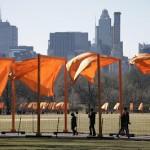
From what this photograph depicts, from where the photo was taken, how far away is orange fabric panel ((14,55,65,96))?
43.5 m

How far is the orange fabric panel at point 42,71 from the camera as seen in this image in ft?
143

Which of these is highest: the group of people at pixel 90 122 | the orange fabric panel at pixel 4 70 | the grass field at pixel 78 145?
the orange fabric panel at pixel 4 70

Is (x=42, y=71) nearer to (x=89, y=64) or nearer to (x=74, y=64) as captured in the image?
(x=74, y=64)

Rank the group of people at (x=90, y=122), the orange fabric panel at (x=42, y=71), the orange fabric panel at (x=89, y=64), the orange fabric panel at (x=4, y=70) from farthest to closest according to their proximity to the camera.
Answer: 1. the orange fabric panel at (x=42, y=71)
2. the orange fabric panel at (x=4, y=70)
3. the orange fabric panel at (x=89, y=64)
4. the group of people at (x=90, y=122)

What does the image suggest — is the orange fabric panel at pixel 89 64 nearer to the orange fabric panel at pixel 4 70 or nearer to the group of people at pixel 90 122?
the group of people at pixel 90 122

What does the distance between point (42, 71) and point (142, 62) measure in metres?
6.31

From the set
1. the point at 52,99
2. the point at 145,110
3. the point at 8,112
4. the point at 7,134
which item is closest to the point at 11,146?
the point at 7,134

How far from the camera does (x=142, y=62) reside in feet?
141

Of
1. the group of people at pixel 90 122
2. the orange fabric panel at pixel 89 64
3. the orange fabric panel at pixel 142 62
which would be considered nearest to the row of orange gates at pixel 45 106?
the orange fabric panel at pixel 89 64

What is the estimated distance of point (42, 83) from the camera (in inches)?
1734

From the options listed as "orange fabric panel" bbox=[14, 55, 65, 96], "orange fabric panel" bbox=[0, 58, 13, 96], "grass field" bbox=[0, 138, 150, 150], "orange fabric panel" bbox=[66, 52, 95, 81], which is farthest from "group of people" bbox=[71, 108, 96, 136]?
"orange fabric panel" bbox=[0, 58, 13, 96]

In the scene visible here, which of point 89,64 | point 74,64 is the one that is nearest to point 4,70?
point 74,64

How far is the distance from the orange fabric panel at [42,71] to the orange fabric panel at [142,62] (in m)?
4.60

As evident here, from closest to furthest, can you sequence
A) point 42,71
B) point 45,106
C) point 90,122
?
1. point 90,122
2. point 42,71
3. point 45,106
